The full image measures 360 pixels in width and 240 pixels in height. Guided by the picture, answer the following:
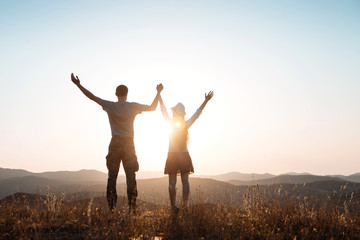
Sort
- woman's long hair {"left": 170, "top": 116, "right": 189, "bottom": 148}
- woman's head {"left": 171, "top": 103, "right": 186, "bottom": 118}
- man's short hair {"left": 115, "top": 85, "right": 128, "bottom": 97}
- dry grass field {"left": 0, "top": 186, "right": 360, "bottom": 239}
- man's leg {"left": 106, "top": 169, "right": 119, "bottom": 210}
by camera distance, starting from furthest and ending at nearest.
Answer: woman's head {"left": 171, "top": 103, "right": 186, "bottom": 118}, woman's long hair {"left": 170, "top": 116, "right": 189, "bottom": 148}, man's short hair {"left": 115, "top": 85, "right": 128, "bottom": 97}, man's leg {"left": 106, "top": 169, "right": 119, "bottom": 210}, dry grass field {"left": 0, "top": 186, "right": 360, "bottom": 239}

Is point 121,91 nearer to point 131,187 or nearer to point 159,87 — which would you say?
point 159,87

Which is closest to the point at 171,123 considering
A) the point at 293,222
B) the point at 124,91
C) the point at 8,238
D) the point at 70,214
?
the point at 124,91

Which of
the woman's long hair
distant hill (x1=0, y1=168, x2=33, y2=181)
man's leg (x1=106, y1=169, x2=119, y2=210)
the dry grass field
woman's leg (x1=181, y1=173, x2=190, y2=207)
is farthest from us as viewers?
distant hill (x1=0, y1=168, x2=33, y2=181)

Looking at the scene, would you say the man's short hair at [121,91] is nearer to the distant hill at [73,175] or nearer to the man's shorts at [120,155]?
the man's shorts at [120,155]

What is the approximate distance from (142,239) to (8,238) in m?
1.60

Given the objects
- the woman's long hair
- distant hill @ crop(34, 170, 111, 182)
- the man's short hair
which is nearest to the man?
the man's short hair

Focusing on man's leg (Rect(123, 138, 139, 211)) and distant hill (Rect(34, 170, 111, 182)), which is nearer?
man's leg (Rect(123, 138, 139, 211))

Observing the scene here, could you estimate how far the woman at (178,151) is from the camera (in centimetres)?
510

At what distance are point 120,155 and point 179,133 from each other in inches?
47.5

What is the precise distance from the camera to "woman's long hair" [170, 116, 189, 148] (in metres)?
5.23

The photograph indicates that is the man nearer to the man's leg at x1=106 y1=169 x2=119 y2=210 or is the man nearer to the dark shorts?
the man's leg at x1=106 y1=169 x2=119 y2=210

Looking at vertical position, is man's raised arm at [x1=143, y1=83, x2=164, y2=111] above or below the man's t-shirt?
above

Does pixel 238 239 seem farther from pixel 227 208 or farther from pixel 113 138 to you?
pixel 113 138

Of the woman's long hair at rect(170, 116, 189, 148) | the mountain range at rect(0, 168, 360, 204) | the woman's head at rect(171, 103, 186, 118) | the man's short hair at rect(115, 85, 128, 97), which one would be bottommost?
the mountain range at rect(0, 168, 360, 204)
